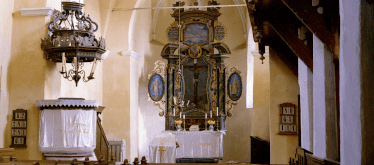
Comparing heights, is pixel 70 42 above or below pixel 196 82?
above

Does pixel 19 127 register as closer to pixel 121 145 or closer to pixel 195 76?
pixel 121 145

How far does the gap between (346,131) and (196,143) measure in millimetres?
10765

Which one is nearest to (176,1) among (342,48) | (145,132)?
(145,132)

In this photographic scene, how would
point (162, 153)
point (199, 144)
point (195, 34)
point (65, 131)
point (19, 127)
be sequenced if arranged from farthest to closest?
point (195, 34), point (199, 144), point (162, 153), point (19, 127), point (65, 131)

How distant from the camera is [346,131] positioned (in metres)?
2.14

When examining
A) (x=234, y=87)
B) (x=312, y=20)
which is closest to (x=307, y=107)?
(x=312, y=20)

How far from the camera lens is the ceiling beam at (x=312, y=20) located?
4031 millimetres

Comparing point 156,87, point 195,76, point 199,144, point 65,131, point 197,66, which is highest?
point 197,66

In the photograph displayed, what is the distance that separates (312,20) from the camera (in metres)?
4.09

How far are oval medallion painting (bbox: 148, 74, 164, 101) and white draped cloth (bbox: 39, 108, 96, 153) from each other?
5842 mm

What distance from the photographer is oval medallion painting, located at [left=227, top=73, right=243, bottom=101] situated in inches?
540

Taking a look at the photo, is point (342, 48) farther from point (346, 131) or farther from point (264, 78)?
point (264, 78)

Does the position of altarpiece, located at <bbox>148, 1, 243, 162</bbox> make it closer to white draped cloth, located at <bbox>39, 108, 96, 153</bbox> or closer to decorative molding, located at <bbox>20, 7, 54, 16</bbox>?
white draped cloth, located at <bbox>39, 108, 96, 153</bbox>

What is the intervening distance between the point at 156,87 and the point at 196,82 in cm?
147
